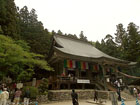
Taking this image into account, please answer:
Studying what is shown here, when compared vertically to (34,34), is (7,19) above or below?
above

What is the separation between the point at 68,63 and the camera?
14273mm

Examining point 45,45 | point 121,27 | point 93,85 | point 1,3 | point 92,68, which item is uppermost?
point 121,27

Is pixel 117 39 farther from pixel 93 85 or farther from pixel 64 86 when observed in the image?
pixel 64 86

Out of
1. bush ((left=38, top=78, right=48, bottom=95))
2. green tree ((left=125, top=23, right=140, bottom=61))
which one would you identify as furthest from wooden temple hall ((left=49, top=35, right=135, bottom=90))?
green tree ((left=125, top=23, right=140, bottom=61))

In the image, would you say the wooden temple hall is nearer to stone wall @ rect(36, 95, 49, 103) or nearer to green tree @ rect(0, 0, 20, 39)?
stone wall @ rect(36, 95, 49, 103)

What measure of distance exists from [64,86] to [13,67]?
7.67 metres

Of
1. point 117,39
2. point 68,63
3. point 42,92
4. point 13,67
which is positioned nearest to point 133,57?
point 117,39

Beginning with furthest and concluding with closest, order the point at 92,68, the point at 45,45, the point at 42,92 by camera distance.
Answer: the point at 45,45, the point at 92,68, the point at 42,92

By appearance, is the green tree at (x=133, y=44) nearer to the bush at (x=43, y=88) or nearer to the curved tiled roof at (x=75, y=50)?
the curved tiled roof at (x=75, y=50)

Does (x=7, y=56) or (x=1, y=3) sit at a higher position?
(x=1, y=3)

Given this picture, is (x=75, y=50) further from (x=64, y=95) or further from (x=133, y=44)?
(x=133, y=44)

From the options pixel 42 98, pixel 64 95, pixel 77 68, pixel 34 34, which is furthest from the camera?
pixel 34 34

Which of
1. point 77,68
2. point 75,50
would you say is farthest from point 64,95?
point 75,50

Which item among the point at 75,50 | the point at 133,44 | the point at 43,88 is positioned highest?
the point at 133,44
